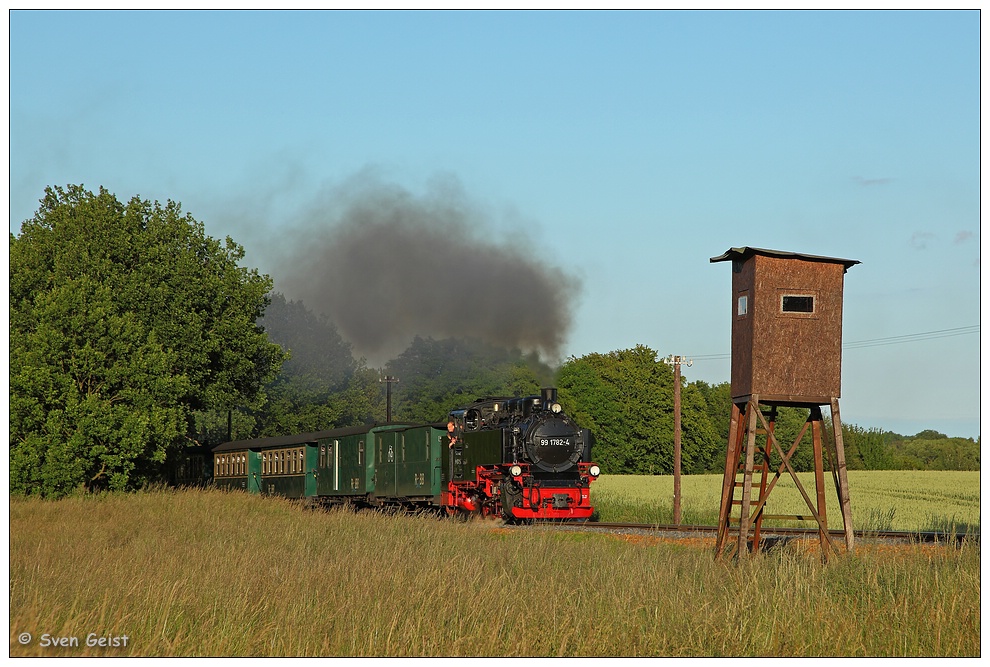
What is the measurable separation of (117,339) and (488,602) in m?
21.0

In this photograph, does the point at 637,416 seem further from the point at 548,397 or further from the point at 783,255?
the point at 783,255

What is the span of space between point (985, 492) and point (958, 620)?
57.2 inches

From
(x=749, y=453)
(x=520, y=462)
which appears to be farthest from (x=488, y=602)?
(x=520, y=462)

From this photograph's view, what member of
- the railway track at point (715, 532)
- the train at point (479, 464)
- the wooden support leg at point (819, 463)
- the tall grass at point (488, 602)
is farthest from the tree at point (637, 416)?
the tall grass at point (488, 602)

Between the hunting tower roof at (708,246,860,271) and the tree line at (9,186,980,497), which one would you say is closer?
the hunting tower roof at (708,246,860,271)

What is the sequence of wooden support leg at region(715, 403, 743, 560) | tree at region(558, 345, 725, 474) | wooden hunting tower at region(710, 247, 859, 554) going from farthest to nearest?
tree at region(558, 345, 725, 474) → wooden support leg at region(715, 403, 743, 560) → wooden hunting tower at region(710, 247, 859, 554)

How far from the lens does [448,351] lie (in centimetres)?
7200

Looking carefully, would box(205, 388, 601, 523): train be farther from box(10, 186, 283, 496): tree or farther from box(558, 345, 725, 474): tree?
box(558, 345, 725, 474): tree

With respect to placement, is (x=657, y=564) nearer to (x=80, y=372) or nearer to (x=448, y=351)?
(x=80, y=372)

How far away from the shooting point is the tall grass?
1025 centimetres

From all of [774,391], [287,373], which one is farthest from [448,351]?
[774,391]

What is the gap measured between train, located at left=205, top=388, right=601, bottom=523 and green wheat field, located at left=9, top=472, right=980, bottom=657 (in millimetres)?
8637

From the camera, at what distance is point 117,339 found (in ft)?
96.3

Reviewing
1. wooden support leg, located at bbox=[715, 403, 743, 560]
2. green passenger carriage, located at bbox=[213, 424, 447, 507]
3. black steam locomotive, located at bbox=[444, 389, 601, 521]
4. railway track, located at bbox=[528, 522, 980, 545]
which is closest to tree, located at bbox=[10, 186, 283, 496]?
green passenger carriage, located at bbox=[213, 424, 447, 507]
